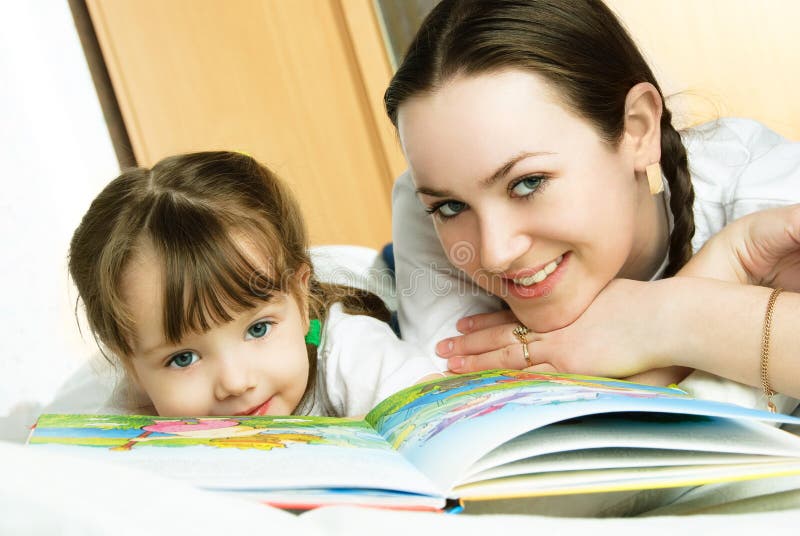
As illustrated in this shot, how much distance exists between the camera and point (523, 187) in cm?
94

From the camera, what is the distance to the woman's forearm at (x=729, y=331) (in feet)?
2.60

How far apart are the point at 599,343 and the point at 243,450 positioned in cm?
51

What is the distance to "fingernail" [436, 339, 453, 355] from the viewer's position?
117 centimetres

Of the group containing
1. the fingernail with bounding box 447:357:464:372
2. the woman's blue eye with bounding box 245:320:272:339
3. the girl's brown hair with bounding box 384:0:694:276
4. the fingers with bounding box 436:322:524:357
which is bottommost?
the fingernail with bounding box 447:357:464:372

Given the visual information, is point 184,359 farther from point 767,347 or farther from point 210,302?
point 767,347

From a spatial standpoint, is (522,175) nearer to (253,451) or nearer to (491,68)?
(491,68)

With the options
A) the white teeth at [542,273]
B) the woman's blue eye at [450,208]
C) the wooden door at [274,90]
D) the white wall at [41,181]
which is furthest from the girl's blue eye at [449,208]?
the wooden door at [274,90]

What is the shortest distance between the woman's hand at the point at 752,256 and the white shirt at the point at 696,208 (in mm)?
109

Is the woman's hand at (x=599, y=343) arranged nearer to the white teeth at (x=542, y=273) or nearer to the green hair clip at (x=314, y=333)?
the white teeth at (x=542, y=273)

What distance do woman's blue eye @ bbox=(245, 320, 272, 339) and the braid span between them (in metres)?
0.58

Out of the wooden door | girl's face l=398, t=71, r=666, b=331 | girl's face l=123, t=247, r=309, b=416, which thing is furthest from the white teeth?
the wooden door

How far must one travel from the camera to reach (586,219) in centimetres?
95

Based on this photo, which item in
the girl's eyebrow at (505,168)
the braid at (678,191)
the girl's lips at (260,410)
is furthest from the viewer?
the braid at (678,191)

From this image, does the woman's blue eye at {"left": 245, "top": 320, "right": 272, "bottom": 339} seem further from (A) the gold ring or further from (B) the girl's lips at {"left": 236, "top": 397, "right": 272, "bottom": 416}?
(A) the gold ring
